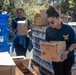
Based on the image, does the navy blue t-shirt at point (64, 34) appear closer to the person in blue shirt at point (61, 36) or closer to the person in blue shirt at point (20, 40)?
the person in blue shirt at point (61, 36)

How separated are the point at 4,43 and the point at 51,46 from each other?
346cm

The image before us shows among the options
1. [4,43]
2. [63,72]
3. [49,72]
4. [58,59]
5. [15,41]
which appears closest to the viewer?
[58,59]

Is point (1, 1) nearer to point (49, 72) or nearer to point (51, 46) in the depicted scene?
point (49, 72)

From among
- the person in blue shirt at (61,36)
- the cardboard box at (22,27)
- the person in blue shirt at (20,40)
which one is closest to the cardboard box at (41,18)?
the cardboard box at (22,27)

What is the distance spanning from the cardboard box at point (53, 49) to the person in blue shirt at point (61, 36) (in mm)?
87

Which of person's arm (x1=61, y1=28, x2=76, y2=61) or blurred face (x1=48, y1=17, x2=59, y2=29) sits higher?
blurred face (x1=48, y1=17, x2=59, y2=29)

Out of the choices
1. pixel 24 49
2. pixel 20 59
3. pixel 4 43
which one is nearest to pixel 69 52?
pixel 20 59

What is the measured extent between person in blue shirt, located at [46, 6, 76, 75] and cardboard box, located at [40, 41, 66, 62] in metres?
0.09

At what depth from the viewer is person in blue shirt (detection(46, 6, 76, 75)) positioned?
427 cm

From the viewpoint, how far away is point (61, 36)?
4.39m

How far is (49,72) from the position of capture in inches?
225

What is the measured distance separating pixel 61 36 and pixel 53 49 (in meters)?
0.27

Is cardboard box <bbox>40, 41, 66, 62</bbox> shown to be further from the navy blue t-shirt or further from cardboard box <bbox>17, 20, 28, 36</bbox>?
cardboard box <bbox>17, 20, 28, 36</bbox>

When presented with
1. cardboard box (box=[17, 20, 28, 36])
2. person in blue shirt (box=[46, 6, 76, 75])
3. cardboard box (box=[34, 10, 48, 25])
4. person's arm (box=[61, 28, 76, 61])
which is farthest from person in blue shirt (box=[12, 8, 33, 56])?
person's arm (box=[61, 28, 76, 61])
